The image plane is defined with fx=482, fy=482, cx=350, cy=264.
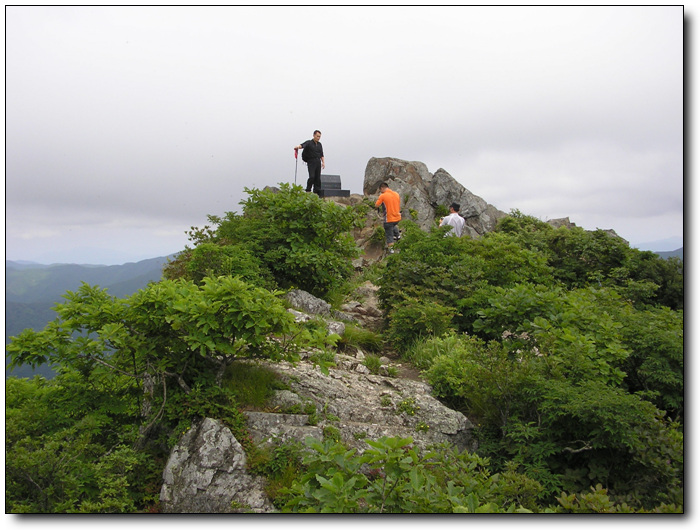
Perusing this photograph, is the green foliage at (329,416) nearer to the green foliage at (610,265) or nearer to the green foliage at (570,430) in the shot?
the green foliage at (570,430)

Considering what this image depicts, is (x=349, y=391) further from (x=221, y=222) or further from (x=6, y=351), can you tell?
(x=221, y=222)

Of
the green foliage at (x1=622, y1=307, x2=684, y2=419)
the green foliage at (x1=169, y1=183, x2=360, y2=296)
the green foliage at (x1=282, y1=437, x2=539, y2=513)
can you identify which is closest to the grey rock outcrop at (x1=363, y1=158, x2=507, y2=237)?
the green foliage at (x1=169, y1=183, x2=360, y2=296)

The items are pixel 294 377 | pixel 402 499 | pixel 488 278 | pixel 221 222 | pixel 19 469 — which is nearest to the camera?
pixel 402 499

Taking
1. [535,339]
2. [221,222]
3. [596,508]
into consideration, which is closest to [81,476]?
[596,508]

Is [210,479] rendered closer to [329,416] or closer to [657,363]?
[329,416]

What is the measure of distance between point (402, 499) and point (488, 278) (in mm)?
7478

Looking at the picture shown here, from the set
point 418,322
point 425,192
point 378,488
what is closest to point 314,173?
point 425,192

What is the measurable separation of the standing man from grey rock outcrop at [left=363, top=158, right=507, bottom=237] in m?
5.70

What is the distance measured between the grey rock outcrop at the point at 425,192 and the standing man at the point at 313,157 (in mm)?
5702

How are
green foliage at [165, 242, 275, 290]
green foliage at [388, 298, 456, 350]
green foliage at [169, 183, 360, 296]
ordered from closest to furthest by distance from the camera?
1. green foliage at [388, 298, 456, 350]
2. green foliage at [165, 242, 275, 290]
3. green foliage at [169, 183, 360, 296]

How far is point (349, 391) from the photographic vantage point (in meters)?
6.48

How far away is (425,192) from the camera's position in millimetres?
23203

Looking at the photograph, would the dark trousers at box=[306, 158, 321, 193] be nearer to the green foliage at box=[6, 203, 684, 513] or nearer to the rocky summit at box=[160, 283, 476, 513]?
the rocky summit at box=[160, 283, 476, 513]

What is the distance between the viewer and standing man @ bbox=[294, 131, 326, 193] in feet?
52.8
